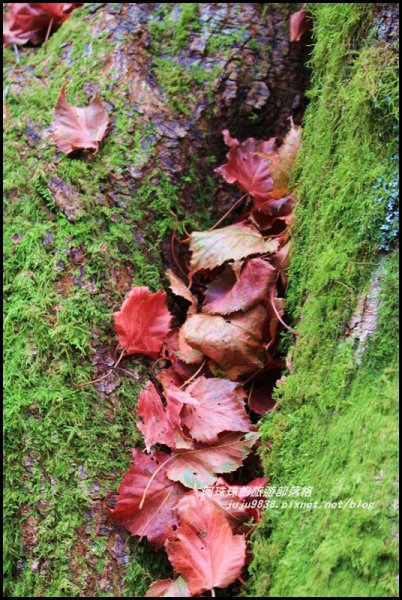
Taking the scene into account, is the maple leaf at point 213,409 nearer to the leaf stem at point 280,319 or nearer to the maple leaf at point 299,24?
the leaf stem at point 280,319

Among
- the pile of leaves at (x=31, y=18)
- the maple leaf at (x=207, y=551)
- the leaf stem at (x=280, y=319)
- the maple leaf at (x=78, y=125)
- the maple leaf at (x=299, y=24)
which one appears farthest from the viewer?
the pile of leaves at (x=31, y=18)

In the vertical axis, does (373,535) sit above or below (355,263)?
below

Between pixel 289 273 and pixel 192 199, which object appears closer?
pixel 289 273

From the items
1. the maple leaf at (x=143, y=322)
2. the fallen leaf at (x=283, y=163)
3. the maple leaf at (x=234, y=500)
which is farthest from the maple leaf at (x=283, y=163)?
the maple leaf at (x=234, y=500)

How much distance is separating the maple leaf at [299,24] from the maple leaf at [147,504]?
1601 millimetres

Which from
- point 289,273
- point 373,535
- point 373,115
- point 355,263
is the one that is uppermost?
point 373,115

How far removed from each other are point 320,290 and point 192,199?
67cm

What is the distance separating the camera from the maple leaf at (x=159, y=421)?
160 cm

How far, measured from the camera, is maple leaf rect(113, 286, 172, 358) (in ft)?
5.67

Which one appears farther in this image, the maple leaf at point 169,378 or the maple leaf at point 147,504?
the maple leaf at point 169,378

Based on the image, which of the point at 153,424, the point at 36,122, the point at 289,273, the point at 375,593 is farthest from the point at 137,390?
the point at 36,122

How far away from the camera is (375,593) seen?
→ 1.20m

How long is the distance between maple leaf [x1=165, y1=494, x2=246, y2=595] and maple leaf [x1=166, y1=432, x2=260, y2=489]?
10cm

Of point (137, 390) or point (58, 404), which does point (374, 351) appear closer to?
point (137, 390)
